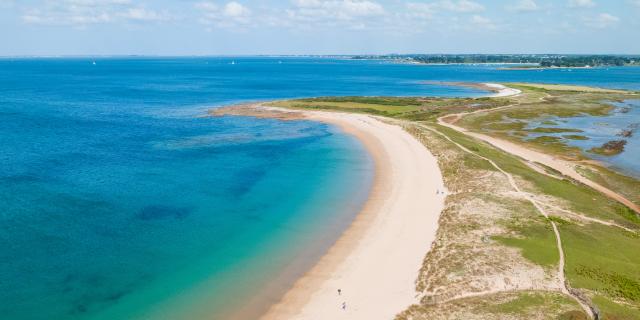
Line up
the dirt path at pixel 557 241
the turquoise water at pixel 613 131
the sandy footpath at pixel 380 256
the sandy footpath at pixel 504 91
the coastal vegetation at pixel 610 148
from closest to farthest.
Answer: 1. the dirt path at pixel 557 241
2. the sandy footpath at pixel 380 256
3. the turquoise water at pixel 613 131
4. the coastal vegetation at pixel 610 148
5. the sandy footpath at pixel 504 91

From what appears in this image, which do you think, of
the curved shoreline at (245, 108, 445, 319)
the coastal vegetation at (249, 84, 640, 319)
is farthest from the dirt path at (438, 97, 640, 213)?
the curved shoreline at (245, 108, 445, 319)

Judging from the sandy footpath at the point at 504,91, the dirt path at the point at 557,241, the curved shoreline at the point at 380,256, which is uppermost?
the sandy footpath at the point at 504,91

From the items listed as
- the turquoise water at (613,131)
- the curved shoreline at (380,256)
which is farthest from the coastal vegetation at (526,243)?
the turquoise water at (613,131)

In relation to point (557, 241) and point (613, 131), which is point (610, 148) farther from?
point (557, 241)

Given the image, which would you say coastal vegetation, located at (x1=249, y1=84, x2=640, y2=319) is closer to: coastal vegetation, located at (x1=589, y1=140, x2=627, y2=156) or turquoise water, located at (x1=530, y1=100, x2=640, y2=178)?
turquoise water, located at (x1=530, y1=100, x2=640, y2=178)

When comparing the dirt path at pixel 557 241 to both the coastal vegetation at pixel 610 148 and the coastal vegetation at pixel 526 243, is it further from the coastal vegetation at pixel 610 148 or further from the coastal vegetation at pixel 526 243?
the coastal vegetation at pixel 610 148

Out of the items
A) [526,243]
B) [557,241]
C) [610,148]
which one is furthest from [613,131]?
[526,243]

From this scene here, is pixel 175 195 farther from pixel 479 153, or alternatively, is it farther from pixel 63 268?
pixel 479 153

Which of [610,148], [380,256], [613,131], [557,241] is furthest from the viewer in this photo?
[613,131]
